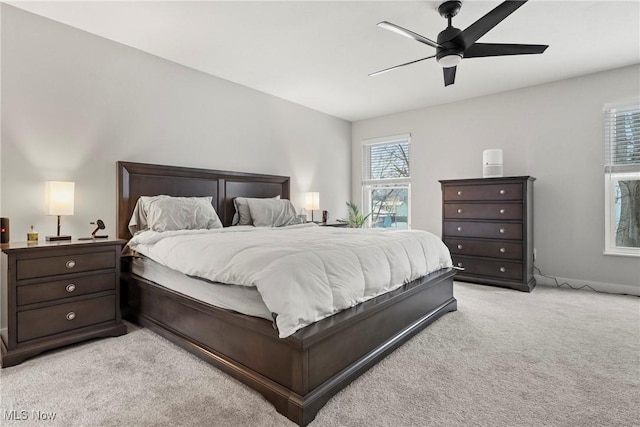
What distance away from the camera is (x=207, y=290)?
2.09 meters

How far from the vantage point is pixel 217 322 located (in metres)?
2.02

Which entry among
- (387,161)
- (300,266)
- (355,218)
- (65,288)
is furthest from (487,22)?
(355,218)

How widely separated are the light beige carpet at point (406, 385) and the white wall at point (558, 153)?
59.3 inches


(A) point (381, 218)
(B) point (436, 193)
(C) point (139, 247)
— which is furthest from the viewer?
(A) point (381, 218)

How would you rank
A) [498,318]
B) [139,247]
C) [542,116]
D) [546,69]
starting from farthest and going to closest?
1. [542,116]
2. [546,69]
3. [498,318]
4. [139,247]

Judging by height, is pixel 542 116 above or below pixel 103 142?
above

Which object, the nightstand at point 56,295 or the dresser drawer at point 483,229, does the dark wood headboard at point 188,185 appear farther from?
the dresser drawer at point 483,229

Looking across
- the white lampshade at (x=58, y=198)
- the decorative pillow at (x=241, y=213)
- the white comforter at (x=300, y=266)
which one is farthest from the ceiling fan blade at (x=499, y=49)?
the white lampshade at (x=58, y=198)

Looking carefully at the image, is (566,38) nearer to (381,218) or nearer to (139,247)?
(381,218)

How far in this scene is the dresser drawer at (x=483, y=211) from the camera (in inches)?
157

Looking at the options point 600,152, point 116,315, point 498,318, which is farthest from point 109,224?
point 600,152

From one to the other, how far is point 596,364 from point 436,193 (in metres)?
3.38

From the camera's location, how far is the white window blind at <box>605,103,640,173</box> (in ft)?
12.3

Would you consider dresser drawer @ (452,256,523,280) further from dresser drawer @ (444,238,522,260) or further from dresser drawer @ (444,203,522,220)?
dresser drawer @ (444,203,522,220)
